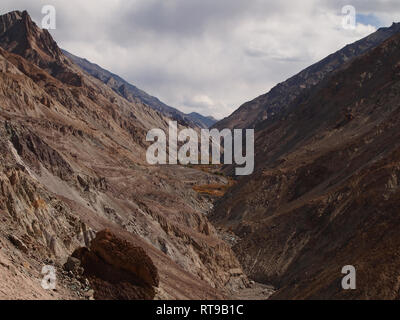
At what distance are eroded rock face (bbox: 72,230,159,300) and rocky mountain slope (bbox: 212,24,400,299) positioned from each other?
10378 millimetres

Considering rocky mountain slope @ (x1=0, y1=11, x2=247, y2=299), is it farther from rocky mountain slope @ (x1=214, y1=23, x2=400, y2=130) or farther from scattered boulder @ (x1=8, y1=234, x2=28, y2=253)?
rocky mountain slope @ (x1=214, y1=23, x2=400, y2=130)

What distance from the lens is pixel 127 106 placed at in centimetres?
17250

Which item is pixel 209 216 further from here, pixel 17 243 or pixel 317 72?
pixel 317 72

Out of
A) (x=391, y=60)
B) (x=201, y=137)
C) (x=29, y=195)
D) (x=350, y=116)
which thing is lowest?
(x=29, y=195)

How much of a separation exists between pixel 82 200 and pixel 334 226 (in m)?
19.4

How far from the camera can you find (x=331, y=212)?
126 ft

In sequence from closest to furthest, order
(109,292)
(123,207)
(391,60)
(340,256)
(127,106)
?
(109,292), (340,256), (123,207), (391,60), (127,106)

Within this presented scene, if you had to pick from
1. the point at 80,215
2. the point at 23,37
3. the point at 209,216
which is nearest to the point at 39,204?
the point at 80,215

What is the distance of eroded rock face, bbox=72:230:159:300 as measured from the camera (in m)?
16.8

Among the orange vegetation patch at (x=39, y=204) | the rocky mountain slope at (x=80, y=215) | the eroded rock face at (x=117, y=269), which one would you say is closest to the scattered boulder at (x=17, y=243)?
the rocky mountain slope at (x=80, y=215)

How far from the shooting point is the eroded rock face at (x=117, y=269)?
1678cm

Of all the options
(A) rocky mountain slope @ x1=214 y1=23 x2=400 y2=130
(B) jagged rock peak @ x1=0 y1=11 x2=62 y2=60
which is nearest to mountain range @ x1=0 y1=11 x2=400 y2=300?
(B) jagged rock peak @ x1=0 y1=11 x2=62 y2=60
